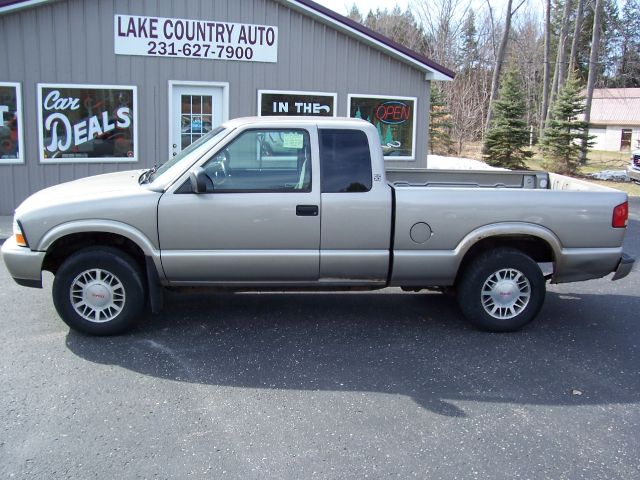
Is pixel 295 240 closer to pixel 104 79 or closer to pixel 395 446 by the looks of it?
pixel 395 446

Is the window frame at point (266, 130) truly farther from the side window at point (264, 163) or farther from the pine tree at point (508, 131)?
the pine tree at point (508, 131)

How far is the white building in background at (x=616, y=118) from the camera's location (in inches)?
1585

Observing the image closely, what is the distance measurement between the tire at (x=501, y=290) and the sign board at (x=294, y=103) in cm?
726

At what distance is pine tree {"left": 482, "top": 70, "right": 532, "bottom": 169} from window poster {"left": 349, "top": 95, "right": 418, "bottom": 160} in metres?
11.0

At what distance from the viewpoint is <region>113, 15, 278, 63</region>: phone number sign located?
1109 cm

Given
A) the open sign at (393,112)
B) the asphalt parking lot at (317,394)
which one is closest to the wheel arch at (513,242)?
the asphalt parking lot at (317,394)

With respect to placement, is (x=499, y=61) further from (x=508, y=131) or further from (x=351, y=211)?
(x=351, y=211)

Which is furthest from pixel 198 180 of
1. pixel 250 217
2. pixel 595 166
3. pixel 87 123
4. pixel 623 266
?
pixel 595 166

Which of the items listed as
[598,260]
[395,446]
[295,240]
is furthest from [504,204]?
[395,446]

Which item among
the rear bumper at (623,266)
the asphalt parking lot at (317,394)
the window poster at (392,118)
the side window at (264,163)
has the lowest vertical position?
the asphalt parking lot at (317,394)

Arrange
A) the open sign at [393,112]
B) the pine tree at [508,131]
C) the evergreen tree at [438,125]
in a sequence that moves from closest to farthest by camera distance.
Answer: the open sign at [393,112], the pine tree at [508,131], the evergreen tree at [438,125]

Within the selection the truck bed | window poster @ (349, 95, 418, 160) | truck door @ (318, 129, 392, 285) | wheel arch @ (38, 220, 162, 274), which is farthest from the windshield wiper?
window poster @ (349, 95, 418, 160)

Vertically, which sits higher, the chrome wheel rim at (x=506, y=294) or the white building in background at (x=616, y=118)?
the white building in background at (x=616, y=118)

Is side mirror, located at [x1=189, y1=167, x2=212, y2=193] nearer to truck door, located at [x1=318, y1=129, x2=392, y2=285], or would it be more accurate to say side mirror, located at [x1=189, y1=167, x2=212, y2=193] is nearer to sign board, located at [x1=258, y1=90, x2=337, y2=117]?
truck door, located at [x1=318, y1=129, x2=392, y2=285]
